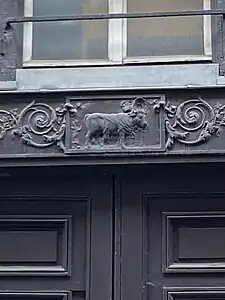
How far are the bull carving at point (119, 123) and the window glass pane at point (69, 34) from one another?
→ 417 millimetres

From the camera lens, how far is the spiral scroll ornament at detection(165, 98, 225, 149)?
5.58 metres

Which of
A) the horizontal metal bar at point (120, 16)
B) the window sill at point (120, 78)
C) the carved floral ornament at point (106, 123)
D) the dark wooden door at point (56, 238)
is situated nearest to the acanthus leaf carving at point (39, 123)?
the carved floral ornament at point (106, 123)

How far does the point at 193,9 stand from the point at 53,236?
5.18ft

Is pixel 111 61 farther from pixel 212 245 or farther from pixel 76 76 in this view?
pixel 212 245

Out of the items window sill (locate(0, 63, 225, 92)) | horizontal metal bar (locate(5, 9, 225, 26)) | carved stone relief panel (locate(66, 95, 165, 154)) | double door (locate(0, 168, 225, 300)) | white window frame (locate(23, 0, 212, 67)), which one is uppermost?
horizontal metal bar (locate(5, 9, 225, 26))

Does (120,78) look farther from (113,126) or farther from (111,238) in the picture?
(111,238)

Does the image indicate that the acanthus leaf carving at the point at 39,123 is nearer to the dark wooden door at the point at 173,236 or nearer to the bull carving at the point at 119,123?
the bull carving at the point at 119,123

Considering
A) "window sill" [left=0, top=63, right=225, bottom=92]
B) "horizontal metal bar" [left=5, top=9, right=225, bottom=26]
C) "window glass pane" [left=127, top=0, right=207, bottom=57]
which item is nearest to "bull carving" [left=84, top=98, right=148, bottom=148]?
"window sill" [left=0, top=63, right=225, bottom=92]

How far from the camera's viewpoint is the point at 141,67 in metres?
5.73

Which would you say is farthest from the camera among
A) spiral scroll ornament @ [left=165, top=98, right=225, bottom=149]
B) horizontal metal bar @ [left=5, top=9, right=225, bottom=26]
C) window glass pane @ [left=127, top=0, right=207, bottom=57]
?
window glass pane @ [left=127, top=0, right=207, bottom=57]

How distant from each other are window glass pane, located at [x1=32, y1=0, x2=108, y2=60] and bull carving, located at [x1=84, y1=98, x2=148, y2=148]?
42 cm

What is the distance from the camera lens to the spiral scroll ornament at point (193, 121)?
5.58 m

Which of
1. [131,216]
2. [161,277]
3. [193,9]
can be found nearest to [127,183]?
[131,216]

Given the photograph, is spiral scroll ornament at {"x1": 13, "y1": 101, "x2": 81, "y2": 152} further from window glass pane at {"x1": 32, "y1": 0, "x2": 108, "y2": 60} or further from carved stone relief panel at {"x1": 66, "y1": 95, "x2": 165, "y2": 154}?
window glass pane at {"x1": 32, "y1": 0, "x2": 108, "y2": 60}
